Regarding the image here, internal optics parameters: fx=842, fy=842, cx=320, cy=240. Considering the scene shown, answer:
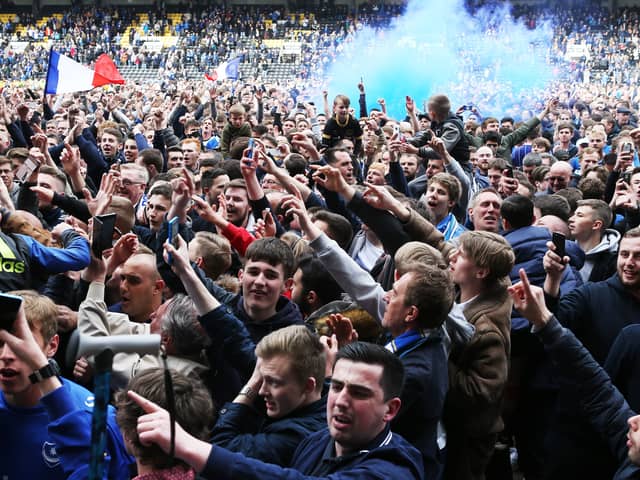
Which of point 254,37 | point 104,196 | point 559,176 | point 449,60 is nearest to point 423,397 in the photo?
Result: point 104,196

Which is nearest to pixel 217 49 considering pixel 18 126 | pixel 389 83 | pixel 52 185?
pixel 389 83

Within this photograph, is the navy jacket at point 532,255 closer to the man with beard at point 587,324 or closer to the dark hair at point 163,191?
the man with beard at point 587,324

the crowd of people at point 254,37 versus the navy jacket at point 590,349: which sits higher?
the navy jacket at point 590,349

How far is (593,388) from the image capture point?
325 cm

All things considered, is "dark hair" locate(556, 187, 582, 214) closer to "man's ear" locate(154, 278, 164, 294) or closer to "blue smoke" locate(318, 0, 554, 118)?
"man's ear" locate(154, 278, 164, 294)

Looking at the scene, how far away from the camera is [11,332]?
2.42 m

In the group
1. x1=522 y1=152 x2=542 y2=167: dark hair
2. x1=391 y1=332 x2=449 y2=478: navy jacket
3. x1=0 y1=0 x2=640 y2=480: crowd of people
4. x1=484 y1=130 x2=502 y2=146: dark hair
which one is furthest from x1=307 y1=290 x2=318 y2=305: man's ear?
x1=484 y1=130 x2=502 y2=146: dark hair

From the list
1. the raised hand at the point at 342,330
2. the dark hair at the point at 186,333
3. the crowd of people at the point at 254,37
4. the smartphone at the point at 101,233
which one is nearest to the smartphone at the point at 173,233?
the dark hair at the point at 186,333

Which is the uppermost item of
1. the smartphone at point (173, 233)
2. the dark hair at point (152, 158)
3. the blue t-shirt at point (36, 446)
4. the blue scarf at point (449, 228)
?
the smartphone at point (173, 233)

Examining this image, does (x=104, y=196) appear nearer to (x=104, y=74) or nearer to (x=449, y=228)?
(x=449, y=228)

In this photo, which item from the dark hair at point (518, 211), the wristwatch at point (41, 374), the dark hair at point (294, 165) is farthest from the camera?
the dark hair at point (294, 165)

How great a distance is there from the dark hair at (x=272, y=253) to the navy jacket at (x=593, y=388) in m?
1.16

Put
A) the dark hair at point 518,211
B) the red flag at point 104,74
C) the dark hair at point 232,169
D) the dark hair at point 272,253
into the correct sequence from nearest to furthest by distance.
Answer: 1. the dark hair at point 272,253
2. the dark hair at point 518,211
3. the dark hair at point 232,169
4. the red flag at point 104,74

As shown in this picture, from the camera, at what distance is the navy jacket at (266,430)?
276cm
